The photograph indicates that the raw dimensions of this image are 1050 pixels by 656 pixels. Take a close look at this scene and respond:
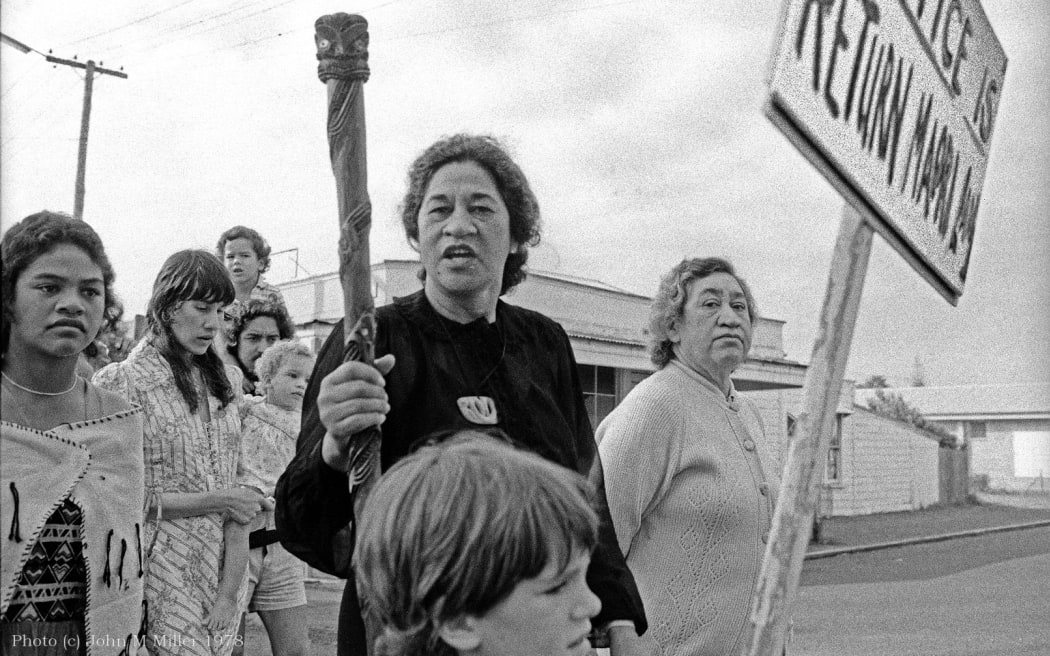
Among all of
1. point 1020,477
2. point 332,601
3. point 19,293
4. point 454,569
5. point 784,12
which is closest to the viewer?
point 454,569

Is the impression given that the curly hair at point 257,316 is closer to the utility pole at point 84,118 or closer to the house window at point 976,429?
the utility pole at point 84,118

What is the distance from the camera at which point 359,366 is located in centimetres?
142

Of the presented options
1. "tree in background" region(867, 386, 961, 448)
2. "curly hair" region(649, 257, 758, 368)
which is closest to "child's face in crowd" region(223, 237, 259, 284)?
"curly hair" region(649, 257, 758, 368)

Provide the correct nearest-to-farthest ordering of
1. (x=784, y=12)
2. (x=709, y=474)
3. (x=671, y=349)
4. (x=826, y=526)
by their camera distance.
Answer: (x=784, y=12)
(x=709, y=474)
(x=671, y=349)
(x=826, y=526)

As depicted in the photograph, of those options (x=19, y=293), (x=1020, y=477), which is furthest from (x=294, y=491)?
(x=1020, y=477)

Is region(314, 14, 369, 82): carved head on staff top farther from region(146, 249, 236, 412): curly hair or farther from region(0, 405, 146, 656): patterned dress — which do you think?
region(146, 249, 236, 412): curly hair

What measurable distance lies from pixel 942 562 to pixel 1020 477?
29197 mm

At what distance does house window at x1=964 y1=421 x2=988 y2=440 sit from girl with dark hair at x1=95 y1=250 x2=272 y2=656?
45803 mm

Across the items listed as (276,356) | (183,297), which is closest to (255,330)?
(276,356)

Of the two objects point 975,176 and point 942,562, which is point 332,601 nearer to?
point 975,176

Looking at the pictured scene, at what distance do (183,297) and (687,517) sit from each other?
59.0 inches

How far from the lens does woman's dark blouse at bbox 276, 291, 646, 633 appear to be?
63.8 inches

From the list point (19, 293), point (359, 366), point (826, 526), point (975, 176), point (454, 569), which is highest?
point (975, 176)

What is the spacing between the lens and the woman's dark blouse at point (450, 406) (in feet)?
5.32
